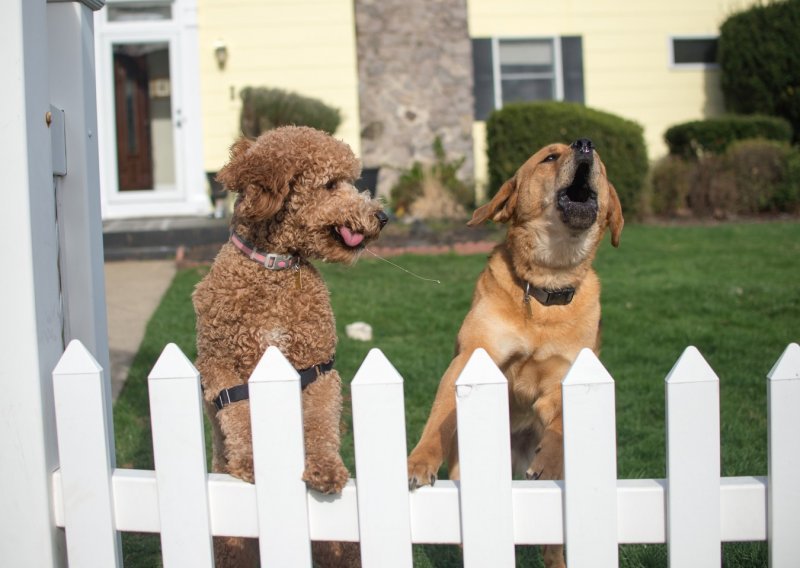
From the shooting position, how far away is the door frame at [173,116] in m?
13.9

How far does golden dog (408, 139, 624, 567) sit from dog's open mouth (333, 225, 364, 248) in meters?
0.82

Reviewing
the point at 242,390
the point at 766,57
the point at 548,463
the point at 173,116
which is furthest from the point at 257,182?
the point at 766,57

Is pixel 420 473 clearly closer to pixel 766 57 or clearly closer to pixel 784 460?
pixel 784 460

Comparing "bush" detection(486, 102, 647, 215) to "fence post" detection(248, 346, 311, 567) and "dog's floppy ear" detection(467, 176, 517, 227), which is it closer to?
"dog's floppy ear" detection(467, 176, 517, 227)

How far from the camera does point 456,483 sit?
223 centimetres

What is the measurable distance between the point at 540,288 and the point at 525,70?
40.1ft

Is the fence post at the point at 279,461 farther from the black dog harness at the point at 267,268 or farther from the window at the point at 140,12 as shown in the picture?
the window at the point at 140,12

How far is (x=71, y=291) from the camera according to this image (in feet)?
8.58

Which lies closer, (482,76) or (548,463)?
(548,463)

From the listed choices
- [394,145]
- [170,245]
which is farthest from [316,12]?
[170,245]

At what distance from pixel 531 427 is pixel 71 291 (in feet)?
6.35

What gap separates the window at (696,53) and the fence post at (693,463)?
14397 millimetres

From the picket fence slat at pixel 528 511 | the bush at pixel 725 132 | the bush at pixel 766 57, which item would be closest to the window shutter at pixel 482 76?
the bush at pixel 725 132

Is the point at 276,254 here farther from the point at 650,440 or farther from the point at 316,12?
the point at 316,12
